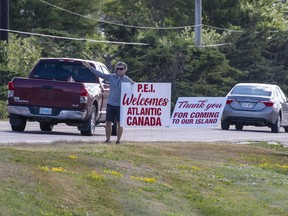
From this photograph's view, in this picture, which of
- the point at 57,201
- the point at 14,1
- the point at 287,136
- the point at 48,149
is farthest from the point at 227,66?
the point at 57,201

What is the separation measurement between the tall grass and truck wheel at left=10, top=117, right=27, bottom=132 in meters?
5.26

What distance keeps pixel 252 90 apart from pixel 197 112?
798cm

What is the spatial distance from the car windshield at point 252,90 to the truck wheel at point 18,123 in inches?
367

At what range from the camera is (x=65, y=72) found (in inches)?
916

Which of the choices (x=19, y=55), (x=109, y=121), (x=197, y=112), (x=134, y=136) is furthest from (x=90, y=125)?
(x=19, y=55)

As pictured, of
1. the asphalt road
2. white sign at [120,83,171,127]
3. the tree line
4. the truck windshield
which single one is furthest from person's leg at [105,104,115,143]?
the tree line

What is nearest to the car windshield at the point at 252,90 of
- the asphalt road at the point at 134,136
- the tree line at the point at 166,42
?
the asphalt road at the point at 134,136

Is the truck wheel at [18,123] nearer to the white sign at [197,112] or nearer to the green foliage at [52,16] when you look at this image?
the white sign at [197,112]

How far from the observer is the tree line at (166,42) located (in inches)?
1695

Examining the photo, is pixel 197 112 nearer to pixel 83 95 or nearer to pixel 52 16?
pixel 83 95

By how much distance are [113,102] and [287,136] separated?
11.0m

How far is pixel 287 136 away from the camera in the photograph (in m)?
28.3

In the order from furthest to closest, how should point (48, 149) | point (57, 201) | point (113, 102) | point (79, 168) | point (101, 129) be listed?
point (101, 129) → point (113, 102) → point (48, 149) → point (79, 168) → point (57, 201)

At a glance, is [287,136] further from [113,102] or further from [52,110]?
[113,102]
